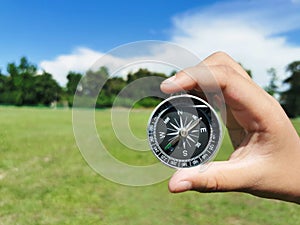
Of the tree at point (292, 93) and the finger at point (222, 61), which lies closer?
the finger at point (222, 61)

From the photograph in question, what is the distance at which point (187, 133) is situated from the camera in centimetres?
127

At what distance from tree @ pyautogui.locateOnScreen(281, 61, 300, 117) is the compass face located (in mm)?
29183

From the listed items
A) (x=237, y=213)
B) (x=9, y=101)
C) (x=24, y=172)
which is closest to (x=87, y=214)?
(x=237, y=213)

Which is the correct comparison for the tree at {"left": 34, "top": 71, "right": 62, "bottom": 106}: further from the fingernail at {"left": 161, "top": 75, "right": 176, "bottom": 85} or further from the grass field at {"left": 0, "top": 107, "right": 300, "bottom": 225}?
the fingernail at {"left": 161, "top": 75, "right": 176, "bottom": 85}

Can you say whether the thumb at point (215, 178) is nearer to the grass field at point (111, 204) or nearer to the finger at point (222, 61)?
the finger at point (222, 61)

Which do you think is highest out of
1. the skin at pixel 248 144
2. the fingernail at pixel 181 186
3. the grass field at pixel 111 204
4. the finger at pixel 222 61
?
the finger at pixel 222 61

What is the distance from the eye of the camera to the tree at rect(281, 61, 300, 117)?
98.5 ft

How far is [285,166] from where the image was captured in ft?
4.61

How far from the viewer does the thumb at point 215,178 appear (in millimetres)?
1247

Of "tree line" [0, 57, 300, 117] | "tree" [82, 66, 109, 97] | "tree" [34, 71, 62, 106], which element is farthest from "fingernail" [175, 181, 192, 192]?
"tree" [34, 71, 62, 106]

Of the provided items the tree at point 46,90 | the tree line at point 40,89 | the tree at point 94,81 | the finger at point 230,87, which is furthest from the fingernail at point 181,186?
the tree at point 46,90

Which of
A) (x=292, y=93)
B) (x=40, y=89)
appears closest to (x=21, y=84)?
(x=40, y=89)

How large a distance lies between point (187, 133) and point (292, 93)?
33829mm

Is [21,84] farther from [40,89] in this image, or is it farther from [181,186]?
[181,186]
